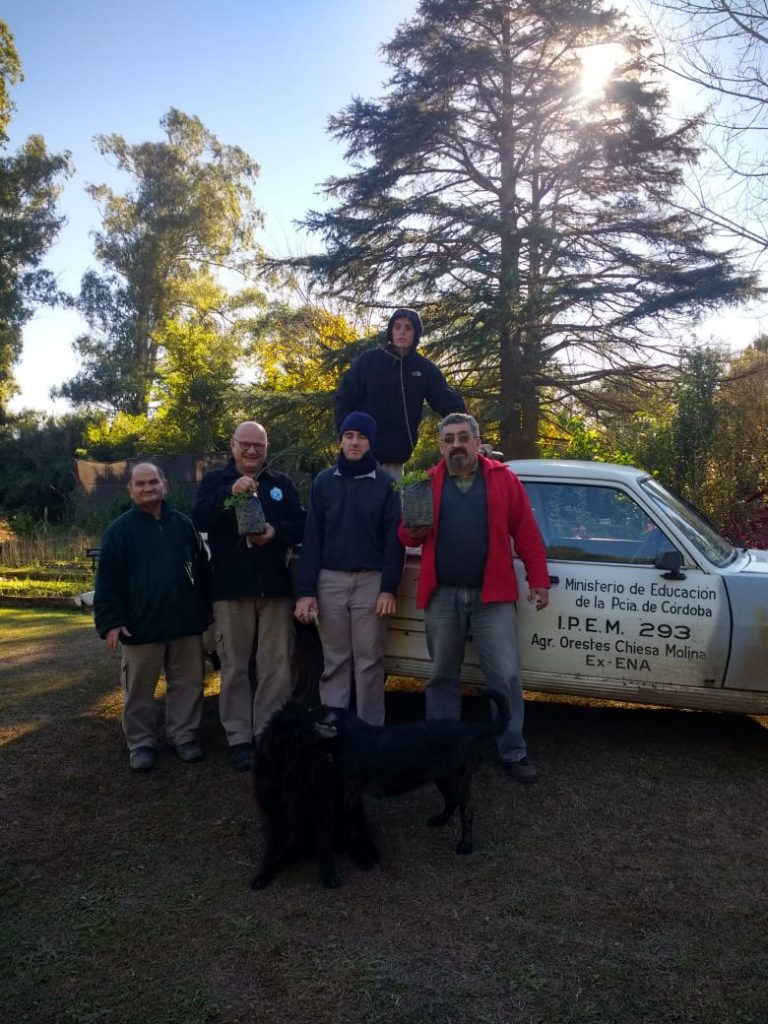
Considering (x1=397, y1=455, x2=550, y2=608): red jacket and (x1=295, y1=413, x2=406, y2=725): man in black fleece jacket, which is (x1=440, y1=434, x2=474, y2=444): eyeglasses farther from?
(x1=295, y1=413, x2=406, y2=725): man in black fleece jacket

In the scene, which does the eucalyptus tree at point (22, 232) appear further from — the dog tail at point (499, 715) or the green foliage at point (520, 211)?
the dog tail at point (499, 715)

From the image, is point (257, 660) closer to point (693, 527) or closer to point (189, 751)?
point (189, 751)

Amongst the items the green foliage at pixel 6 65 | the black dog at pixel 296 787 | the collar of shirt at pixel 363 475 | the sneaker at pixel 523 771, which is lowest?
the sneaker at pixel 523 771

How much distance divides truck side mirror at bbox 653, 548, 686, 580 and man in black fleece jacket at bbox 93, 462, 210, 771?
2.75m

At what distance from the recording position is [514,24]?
16.1m

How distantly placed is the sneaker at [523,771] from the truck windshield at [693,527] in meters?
1.63

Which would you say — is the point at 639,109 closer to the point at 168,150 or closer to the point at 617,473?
the point at 617,473

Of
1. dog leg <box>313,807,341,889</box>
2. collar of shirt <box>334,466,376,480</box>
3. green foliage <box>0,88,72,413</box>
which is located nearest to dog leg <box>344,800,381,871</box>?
dog leg <box>313,807,341,889</box>

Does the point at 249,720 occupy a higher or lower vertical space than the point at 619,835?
higher

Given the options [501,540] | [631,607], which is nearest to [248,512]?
[501,540]

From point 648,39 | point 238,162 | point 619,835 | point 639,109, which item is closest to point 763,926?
point 619,835

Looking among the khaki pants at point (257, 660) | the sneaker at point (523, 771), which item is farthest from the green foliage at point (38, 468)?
the sneaker at point (523, 771)

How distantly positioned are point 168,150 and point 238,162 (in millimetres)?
3194

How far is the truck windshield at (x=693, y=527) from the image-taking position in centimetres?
480
